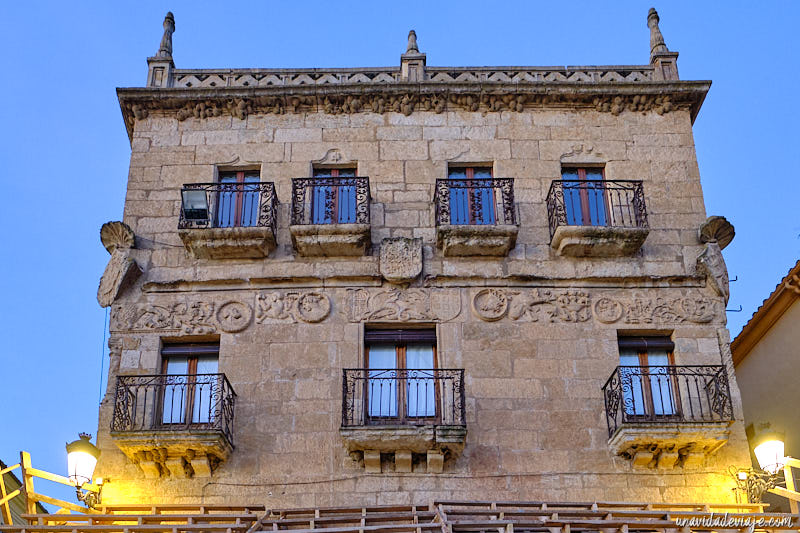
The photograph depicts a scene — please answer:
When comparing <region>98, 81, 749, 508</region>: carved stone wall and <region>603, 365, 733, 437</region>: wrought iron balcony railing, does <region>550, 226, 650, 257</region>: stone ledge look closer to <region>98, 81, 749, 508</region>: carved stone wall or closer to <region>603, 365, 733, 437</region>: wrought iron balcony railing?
<region>98, 81, 749, 508</region>: carved stone wall

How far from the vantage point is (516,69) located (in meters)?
16.5

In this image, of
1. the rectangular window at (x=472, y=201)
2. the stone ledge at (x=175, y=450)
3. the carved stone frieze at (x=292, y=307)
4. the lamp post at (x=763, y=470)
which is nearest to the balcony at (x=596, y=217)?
the rectangular window at (x=472, y=201)

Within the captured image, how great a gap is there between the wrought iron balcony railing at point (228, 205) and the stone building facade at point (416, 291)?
45mm

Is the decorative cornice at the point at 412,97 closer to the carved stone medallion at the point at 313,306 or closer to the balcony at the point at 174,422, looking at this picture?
the carved stone medallion at the point at 313,306

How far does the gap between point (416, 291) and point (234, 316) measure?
8.53 ft

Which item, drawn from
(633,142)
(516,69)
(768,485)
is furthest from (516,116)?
(768,485)

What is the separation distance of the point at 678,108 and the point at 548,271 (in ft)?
12.5

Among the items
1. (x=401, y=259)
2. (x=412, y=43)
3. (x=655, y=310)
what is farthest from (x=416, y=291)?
(x=412, y=43)

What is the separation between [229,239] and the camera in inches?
571

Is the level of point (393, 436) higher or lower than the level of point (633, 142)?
lower

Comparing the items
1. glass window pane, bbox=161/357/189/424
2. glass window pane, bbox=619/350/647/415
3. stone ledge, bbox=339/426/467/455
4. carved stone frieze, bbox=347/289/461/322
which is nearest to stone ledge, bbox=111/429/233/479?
glass window pane, bbox=161/357/189/424

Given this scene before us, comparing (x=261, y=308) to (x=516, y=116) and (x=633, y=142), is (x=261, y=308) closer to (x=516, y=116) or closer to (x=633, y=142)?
(x=516, y=116)

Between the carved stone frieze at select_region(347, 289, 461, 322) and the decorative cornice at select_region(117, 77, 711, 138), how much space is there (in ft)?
10.8

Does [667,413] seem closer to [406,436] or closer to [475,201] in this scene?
[406,436]
